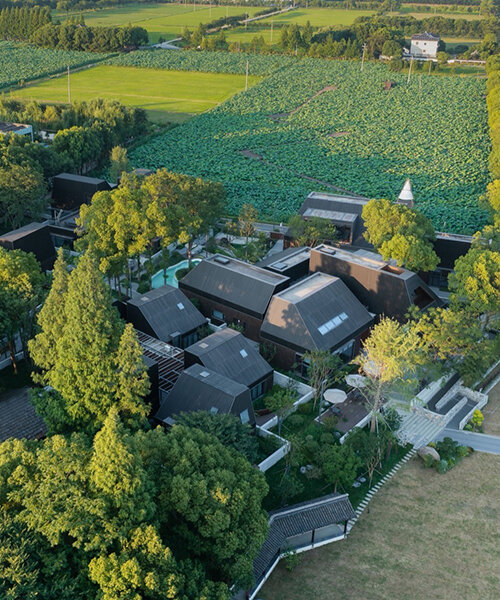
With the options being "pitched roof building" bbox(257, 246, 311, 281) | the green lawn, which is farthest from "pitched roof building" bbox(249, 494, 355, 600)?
the green lawn

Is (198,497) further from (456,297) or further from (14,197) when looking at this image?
(14,197)

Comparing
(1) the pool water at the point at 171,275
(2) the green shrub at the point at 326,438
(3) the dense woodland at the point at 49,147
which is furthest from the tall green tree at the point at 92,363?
(3) the dense woodland at the point at 49,147

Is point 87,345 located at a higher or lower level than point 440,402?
higher

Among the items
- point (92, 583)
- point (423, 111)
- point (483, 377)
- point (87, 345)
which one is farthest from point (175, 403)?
point (423, 111)

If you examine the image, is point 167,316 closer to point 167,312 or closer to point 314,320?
point 167,312

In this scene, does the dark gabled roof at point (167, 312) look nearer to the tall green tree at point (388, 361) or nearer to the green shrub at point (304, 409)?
the green shrub at point (304, 409)

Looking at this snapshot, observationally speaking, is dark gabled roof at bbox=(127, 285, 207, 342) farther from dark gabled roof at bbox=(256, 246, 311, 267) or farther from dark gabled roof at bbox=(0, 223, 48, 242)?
dark gabled roof at bbox=(0, 223, 48, 242)

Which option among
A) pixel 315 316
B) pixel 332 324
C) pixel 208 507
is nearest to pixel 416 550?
Answer: pixel 208 507
